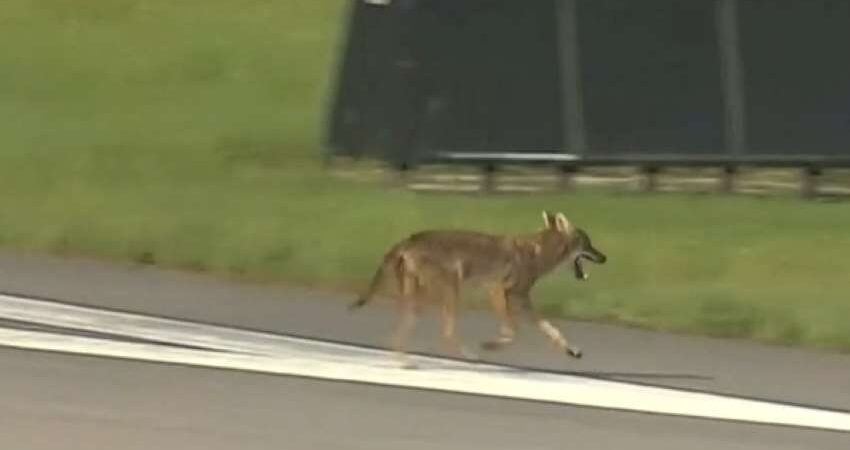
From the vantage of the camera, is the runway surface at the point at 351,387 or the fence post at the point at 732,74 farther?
the fence post at the point at 732,74

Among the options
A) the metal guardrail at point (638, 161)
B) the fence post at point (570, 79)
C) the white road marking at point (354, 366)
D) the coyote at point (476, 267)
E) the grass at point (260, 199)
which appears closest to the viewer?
the white road marking at point (354, 366)

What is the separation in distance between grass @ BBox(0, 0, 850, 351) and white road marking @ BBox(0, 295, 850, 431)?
1.95 m

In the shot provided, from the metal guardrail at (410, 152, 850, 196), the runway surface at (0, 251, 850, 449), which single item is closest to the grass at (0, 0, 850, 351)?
the metal guardrail at (410, 152, 850, 196)

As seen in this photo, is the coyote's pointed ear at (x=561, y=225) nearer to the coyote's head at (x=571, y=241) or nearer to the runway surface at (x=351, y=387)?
the coyote's head at (x=571, y=241)

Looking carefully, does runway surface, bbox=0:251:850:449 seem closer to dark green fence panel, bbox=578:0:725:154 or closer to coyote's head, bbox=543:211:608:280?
coyote's head, bbox=543:211:608:280

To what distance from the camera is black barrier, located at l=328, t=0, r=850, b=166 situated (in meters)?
18.5

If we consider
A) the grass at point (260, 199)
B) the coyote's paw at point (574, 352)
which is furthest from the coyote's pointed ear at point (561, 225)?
the grass at point (260, 199)

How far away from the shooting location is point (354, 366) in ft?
35.0

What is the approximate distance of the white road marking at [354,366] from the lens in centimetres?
975

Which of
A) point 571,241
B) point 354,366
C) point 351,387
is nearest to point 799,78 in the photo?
point 571,241

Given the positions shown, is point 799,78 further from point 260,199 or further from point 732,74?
point 260,199

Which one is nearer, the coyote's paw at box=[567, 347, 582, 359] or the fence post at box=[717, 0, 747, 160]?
the coyote's paw at box=[567, 347, 582, 359]

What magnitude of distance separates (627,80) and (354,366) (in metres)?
8.49

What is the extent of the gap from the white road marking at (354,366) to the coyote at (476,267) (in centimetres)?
24
